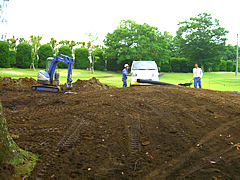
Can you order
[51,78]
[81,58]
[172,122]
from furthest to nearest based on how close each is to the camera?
[81,58] < [51,78] < [172,122]

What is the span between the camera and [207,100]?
276 inches

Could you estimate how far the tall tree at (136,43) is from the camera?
115 feet

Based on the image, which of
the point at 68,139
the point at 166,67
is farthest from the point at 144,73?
the point at 166,67

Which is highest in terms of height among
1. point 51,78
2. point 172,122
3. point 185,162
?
point 51,78

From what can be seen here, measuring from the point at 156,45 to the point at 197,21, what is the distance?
1395cm

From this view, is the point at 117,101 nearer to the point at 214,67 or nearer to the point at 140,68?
the point at 140,68

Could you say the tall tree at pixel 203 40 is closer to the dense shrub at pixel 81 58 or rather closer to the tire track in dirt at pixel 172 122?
the dense shrub at pixel 81 58

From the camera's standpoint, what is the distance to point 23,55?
30.8m

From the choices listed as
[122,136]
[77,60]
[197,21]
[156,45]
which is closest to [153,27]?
[156,45]

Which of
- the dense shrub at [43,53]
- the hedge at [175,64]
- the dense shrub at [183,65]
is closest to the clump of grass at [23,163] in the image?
the dense shrub at [43,53]

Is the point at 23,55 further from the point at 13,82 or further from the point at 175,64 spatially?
the point at 175,64

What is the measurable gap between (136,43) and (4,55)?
21.8 m

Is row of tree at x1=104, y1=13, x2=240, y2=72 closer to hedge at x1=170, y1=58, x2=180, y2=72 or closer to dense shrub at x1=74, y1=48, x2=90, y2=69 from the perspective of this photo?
hedge at x1=170, y1=58, x2=180, y2=72

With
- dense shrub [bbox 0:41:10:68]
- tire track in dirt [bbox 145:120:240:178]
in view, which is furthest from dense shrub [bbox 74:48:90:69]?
tire track in dirt [bbox 145:120:240:178]
